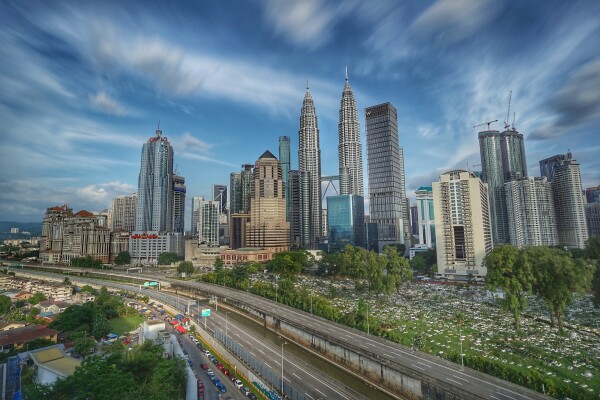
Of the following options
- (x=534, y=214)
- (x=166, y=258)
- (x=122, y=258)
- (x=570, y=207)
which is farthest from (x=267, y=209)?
(x=570, y=207)

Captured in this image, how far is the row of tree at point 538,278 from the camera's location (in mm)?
49875

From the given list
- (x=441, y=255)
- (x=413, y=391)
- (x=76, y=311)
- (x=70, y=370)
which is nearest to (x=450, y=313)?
(x=413, y=391)

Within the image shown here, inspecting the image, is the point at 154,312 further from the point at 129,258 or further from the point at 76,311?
the point at 129,258

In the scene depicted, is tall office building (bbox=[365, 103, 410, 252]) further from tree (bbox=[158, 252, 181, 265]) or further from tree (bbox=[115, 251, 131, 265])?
tree (bbox=[115, 251, 131, 265])

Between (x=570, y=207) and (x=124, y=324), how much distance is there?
205 meters

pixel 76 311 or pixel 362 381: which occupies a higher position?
pixel 76 311

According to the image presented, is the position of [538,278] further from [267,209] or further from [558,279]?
[267,209]

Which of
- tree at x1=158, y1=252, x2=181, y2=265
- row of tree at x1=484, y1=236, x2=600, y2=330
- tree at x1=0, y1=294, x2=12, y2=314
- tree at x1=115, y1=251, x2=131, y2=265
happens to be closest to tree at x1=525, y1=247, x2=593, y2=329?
row of tree at x1=484, y1=236, x2=600, y2=330

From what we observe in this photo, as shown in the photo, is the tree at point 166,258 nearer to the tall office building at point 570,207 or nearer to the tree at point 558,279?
the tree at point 558,279

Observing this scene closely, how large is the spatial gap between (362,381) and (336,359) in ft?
19.4

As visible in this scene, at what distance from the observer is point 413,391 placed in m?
34.6

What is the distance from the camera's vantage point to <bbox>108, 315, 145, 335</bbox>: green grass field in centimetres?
6019

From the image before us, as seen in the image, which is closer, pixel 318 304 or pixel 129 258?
pixel 318 304

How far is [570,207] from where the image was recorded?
167m
